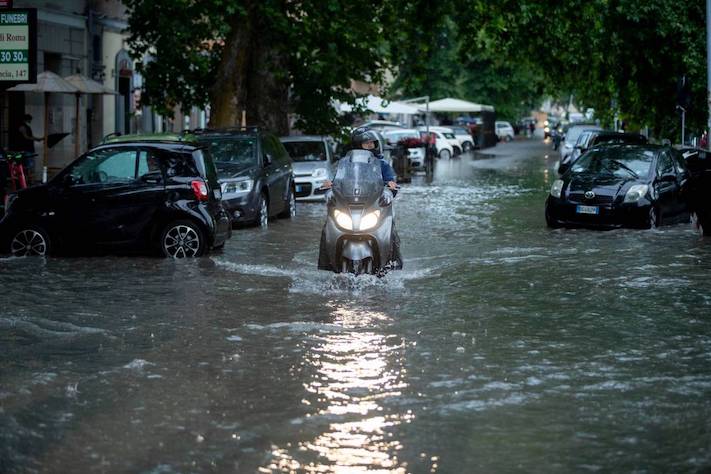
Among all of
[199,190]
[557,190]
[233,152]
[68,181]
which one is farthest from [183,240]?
[557,190]

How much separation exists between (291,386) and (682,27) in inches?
1054

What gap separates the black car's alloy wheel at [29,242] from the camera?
16953 millimetres

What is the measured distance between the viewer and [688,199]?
69.1ft

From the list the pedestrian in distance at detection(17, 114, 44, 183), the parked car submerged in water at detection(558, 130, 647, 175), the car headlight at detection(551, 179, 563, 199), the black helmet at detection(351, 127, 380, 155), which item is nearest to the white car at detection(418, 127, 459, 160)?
the parked car submerged in water at detection(558, 130, 647, 175)

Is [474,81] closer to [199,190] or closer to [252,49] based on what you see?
[252,49]

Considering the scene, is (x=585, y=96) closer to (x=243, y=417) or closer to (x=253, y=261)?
(x=253, y=261)

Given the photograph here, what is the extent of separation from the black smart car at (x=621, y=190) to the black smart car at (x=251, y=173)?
4671mm

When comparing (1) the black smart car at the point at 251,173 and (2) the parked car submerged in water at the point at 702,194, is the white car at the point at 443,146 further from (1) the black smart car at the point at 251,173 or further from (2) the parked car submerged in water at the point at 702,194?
(2) the parked car submerged in water at the point at 702,194

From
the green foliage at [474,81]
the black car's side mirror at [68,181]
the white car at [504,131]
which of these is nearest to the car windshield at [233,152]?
the black car's side mirror at [68,181]

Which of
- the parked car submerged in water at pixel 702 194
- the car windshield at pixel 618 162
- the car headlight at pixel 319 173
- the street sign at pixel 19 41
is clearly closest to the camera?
the parked car submerged in water at pixel 702 194

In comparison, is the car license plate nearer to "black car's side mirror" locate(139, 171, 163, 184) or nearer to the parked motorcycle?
"black car's side mirror" locate(139, 171, 163, 184)

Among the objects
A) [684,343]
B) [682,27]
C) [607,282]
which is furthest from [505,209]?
[684,343]

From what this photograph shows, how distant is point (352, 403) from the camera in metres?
8.00

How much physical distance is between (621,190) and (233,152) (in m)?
6.42
